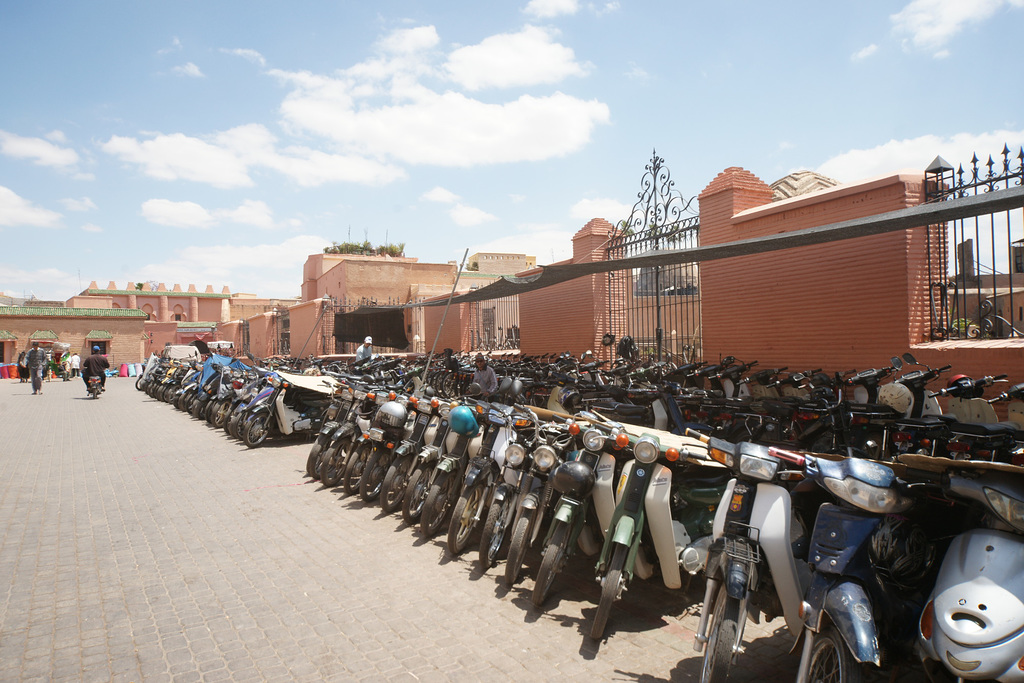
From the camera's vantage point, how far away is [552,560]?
3.69m

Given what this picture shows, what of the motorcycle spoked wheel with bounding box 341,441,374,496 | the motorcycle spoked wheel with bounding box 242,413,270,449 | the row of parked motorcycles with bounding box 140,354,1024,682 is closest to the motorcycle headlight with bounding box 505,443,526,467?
the row of parked motorcycles with bounding box 140,354,1024,682

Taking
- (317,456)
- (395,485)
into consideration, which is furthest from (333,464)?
(395,485)

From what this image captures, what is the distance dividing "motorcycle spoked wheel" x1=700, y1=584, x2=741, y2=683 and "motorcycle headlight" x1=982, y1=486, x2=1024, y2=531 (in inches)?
39.7

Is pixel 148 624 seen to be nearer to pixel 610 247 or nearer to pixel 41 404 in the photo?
pixel 610 247

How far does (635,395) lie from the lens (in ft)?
24.5

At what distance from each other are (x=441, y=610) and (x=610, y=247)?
1004cm

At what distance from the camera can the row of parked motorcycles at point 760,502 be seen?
7.54 ft

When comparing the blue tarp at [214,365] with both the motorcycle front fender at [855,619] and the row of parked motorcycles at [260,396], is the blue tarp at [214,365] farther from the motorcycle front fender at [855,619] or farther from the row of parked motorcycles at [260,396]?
the motorcycle front fender at [855,619]

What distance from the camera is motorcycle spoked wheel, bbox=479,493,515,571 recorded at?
431 cm

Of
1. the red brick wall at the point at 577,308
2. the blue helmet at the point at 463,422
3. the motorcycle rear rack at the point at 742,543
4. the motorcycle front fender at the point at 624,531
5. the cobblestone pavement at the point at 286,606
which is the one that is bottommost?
the cobblestone pavement at the point at 286,606

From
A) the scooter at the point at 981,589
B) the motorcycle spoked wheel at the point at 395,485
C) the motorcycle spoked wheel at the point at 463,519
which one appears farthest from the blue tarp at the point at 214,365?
the scooter at the point at 981,589

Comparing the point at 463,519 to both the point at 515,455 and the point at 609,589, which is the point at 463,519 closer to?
the point at 515,455

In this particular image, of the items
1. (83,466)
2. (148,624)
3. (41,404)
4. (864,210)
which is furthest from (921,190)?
(41,404)

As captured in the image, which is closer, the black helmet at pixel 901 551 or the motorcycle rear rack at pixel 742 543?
the black helmet at pixel 901 551
